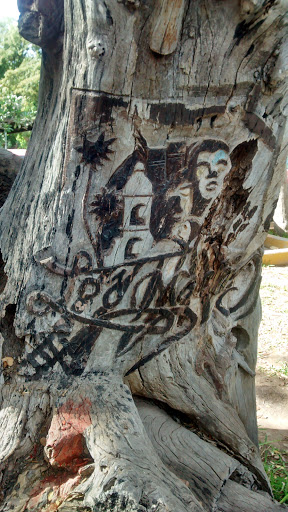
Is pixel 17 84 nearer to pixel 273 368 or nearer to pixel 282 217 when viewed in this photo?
pixel 282 217

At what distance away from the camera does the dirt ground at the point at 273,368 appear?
319cm

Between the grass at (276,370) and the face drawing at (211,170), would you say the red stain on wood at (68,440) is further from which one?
the grass at (276,370)

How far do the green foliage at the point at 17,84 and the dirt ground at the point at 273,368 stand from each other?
5.24 metres

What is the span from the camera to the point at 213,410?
6.61 feet

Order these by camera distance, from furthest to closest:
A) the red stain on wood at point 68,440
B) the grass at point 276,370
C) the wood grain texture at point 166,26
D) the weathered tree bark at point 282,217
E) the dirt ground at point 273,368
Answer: the weathered tree bark at point 282,217 < the grass at point 276,370 < the dirt ground at point 273,368 < the red stain on wood at point 68,440 < the wood grain texture at point 166,26

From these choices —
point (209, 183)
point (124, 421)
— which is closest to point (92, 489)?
point (124, 421)

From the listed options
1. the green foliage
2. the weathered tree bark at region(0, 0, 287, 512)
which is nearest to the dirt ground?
the weathered tree bark at region(0, 0, 287, 512)

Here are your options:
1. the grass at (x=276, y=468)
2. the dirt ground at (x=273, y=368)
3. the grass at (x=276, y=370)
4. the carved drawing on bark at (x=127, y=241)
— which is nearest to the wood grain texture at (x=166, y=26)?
the carved drawing on bark at (x=127, y=241)

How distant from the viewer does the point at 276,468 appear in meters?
2.73

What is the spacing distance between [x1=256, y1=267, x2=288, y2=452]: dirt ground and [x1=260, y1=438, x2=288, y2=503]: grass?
58mm

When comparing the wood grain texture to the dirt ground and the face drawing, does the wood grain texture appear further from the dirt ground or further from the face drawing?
the dirt ground

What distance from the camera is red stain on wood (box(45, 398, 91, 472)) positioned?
5.32ft

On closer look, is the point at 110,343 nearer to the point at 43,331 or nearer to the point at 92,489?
the point at 43,331

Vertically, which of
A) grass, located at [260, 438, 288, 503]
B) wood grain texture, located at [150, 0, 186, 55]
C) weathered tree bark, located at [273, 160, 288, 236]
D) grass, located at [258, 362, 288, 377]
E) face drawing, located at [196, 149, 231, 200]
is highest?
wood grain texture, located at [150, 0, 186, 55]
